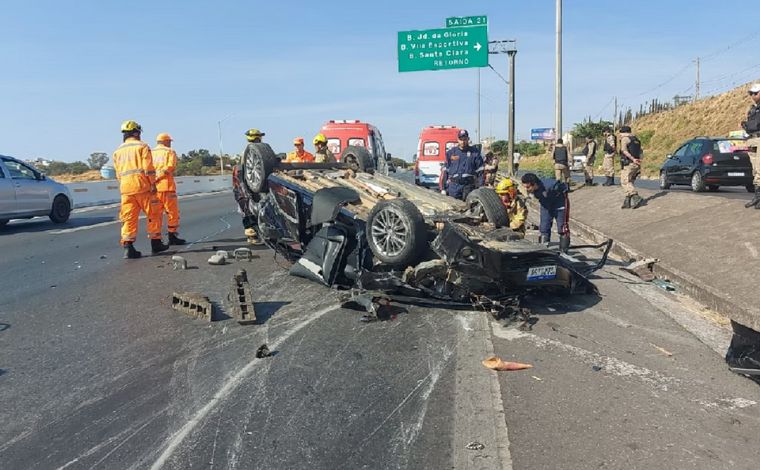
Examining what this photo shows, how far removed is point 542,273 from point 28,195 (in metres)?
11.7

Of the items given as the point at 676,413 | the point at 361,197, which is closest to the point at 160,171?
the point at 361,197

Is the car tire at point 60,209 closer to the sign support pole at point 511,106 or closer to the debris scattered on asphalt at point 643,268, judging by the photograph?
the debris scattered on asphalt at point 643,268

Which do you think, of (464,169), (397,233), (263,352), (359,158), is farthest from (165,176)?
(263,352)

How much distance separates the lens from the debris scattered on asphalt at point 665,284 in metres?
6.68

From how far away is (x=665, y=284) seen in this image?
6832mm

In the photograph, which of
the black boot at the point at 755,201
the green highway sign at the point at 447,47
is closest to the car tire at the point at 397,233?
the black boot at the point at 755,201

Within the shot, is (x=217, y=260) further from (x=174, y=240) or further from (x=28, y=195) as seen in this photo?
(x=28, y=195)

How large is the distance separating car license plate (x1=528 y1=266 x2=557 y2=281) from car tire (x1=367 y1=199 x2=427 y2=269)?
1.00 m

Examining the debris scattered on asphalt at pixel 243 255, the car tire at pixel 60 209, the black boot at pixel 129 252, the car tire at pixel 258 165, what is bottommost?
the debris scattered on asphalt at pixel 243 255

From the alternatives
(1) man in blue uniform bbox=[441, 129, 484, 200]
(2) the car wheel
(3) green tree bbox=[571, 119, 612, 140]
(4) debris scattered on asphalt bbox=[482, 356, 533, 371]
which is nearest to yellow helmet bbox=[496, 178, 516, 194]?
(1) man in blue uniform bbox=[441, 129, 484, 200]

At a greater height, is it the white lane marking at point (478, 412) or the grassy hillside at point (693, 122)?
the grassy hillside at point (693, 122)

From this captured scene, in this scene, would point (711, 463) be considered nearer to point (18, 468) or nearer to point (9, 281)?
point (18, 468)

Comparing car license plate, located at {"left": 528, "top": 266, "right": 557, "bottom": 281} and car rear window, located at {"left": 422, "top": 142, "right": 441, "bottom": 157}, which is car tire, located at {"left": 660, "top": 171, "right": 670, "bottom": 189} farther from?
car license plate, located at {"left": 528, "top": 266, "right": 557, "bottom": 281}

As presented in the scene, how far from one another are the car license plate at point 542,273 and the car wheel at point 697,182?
11.4 metres
